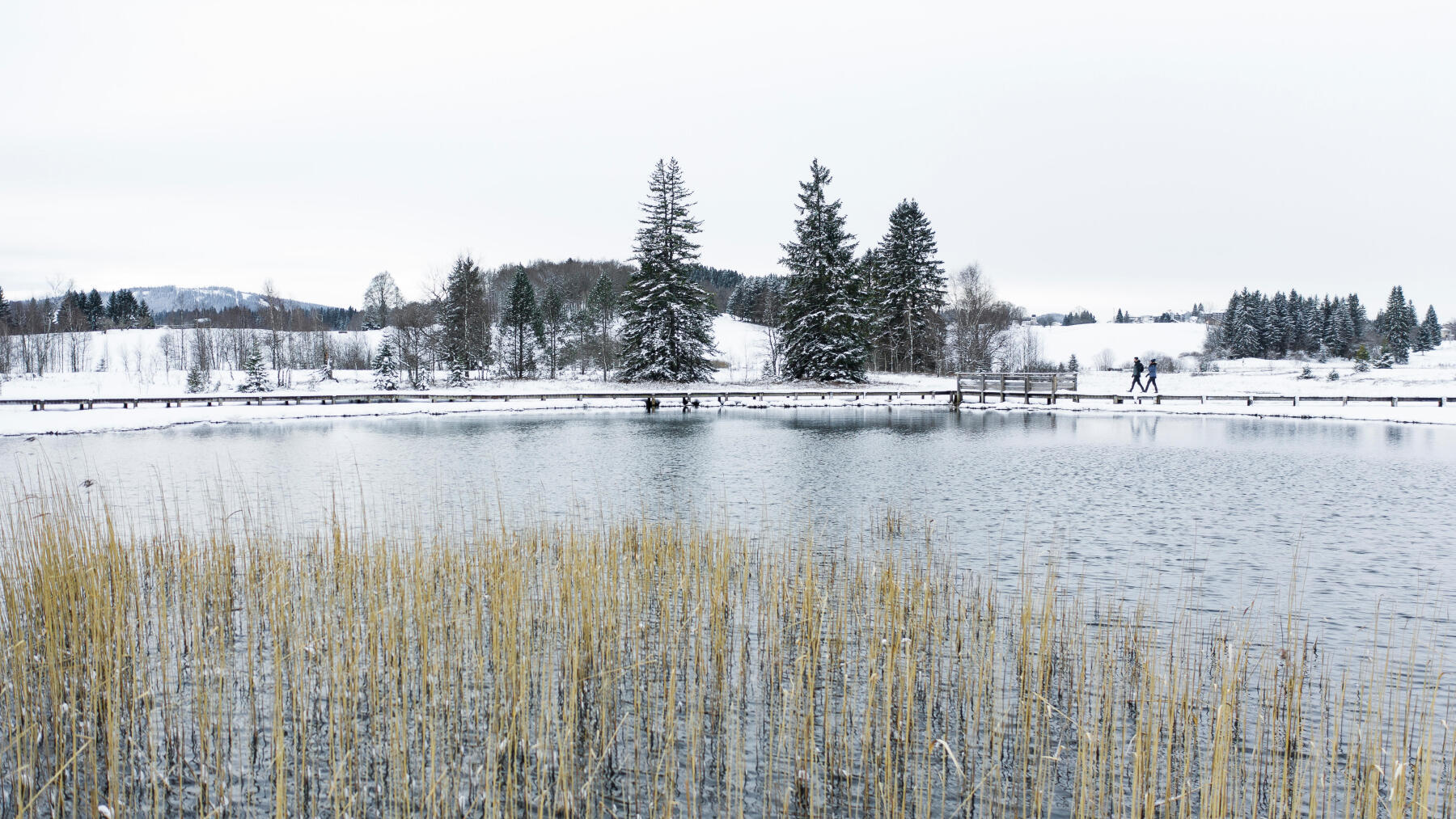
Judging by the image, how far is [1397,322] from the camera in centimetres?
7706

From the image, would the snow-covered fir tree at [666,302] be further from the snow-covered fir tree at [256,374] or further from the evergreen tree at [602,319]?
the snow-covered fir tree at [256,374]

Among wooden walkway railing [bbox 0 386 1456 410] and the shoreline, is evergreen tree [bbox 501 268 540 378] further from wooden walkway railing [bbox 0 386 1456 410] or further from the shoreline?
the shoreline

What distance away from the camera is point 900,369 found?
62719mm

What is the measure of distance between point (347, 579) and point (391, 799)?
289cm

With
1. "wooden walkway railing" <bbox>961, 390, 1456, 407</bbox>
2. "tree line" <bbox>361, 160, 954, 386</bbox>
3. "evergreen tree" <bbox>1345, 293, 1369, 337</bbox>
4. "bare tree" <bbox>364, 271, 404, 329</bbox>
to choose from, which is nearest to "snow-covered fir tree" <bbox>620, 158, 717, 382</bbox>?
"tree line" <bbox>361, 160, 954, 386</bbox>

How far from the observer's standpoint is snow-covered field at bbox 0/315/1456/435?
2988cm

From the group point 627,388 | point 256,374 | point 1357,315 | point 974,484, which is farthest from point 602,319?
point 1357,315

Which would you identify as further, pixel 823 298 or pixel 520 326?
pixel 520 326

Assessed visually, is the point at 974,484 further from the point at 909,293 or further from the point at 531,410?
the point at 909,293

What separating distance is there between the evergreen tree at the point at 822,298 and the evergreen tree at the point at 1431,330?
76.1 m

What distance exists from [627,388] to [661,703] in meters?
44.0

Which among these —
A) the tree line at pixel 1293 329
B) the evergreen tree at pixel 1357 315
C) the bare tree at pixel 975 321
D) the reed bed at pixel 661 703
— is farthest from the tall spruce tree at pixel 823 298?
the evergreen tree at pixel 1357 315

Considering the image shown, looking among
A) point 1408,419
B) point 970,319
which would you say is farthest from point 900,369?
point 1408,419

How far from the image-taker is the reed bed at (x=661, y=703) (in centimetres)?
438
